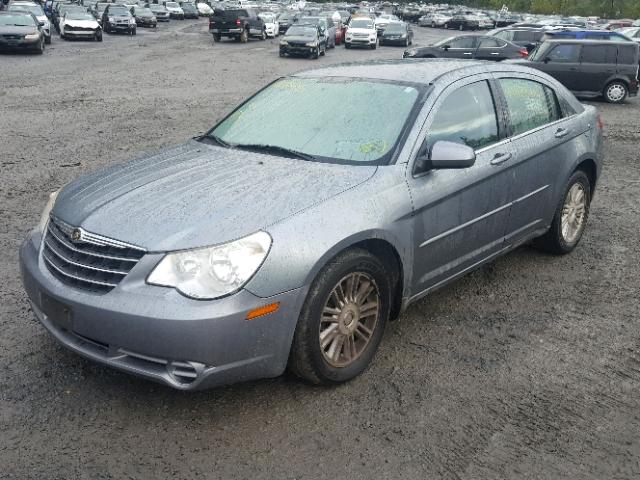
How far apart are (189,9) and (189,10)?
0.08 meters

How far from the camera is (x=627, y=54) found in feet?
57.9

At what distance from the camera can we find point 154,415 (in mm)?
3434

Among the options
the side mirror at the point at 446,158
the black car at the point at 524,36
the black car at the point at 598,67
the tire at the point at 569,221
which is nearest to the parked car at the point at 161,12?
the black car at the point at 524,36

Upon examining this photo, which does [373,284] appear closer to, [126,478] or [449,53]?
[126,478]

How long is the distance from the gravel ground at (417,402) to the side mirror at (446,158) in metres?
1.12

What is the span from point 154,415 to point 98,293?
0.69 meters

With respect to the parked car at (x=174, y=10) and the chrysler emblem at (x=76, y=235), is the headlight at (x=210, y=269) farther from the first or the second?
the parked car at (x=174, y=10)

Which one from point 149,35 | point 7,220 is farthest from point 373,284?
point 149,35

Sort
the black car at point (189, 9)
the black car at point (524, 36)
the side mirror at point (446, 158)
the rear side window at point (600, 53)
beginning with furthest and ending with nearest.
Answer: the black car at point (189, 9) < the black car at point (524, 36) < the rear side window at point (600, 53) < the side mirror at point (446, 158)

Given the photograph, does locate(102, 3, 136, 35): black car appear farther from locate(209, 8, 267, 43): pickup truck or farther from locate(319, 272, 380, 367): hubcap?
locate(319, 272, 380, 367): hubcap

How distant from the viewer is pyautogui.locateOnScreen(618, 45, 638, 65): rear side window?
17547 mm

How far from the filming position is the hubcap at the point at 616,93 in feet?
58.3

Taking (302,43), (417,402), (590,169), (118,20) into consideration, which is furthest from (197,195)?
(118,20)

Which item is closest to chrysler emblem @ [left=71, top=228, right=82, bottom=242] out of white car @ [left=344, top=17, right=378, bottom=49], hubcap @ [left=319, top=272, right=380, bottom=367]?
hubcap @ [left=319, top=272, right=380, bottom=367]
